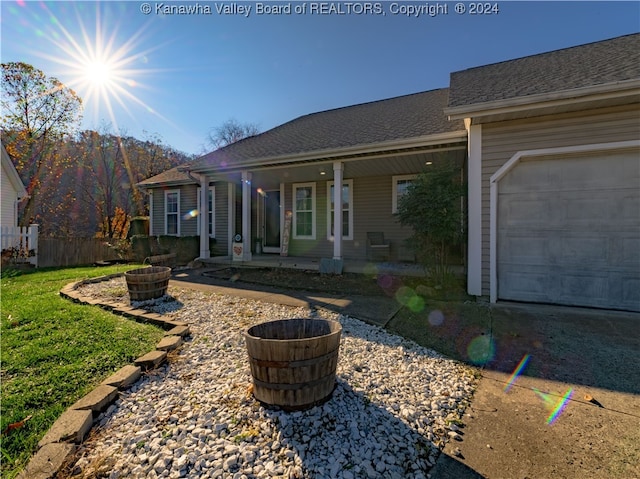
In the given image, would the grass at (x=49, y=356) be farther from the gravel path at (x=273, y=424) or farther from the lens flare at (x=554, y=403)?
the lens flare at (x=554, y=403)

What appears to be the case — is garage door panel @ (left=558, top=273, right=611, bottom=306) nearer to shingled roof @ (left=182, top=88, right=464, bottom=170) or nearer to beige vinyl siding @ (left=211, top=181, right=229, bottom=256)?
shingled roof @ (left=182, top=88, right=464, bottom=170)

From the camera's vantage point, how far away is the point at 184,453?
1711 mm

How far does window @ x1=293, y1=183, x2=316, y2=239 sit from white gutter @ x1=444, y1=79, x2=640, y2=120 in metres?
5.67

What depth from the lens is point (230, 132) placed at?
30469mm

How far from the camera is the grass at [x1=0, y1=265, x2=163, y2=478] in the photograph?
1964mm

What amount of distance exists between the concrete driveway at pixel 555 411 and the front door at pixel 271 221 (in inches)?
332

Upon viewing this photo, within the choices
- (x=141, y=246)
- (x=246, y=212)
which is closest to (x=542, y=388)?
(x=246, y=212)

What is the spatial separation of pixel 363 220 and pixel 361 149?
294 cm

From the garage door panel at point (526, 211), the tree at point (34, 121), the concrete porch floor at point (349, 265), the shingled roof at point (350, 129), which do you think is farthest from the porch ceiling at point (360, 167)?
the tree at point (34, 121)

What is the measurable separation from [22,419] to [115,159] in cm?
2313

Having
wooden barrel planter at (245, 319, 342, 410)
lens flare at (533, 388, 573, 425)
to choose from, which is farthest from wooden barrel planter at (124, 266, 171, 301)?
lens flare at (533, 388, 573, 425)

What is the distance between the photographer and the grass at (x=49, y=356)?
1964 mm

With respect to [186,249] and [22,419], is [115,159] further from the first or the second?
[22,419]

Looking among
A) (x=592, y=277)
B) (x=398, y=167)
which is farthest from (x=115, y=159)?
(x=592, y=277)
